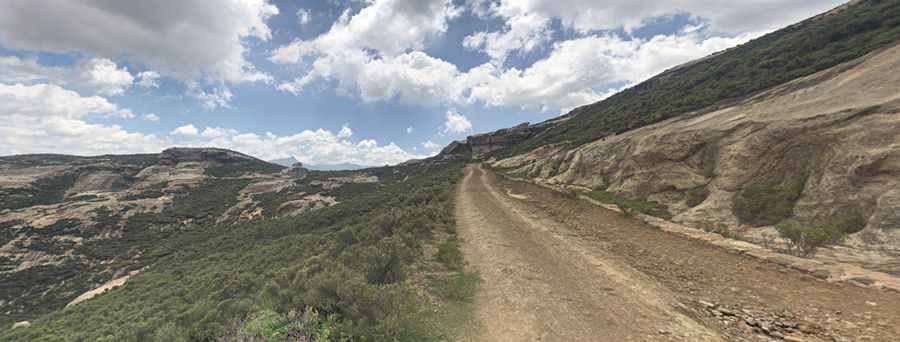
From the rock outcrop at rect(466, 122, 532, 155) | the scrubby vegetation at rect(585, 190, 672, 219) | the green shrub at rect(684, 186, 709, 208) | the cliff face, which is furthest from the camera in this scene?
the rock outcrop at rect(466, 122, 532, 155)

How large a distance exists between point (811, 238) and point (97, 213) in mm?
92776

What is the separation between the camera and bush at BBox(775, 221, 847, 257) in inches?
361

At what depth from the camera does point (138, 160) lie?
126438mm

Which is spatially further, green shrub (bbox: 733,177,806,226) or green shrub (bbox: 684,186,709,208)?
green shrub (bbox: 684,186,709,208)

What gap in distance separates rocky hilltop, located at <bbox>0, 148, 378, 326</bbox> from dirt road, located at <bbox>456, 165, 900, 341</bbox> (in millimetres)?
49997

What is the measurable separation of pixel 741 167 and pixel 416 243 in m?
17.0

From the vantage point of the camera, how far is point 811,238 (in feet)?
30.3

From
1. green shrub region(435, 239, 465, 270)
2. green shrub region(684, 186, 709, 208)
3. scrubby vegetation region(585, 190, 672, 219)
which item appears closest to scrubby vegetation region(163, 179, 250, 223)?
green shrub region(435, 239, 465, 270)

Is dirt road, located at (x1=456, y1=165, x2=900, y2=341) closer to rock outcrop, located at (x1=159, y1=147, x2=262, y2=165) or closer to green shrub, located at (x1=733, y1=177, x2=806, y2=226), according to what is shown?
green shrub, located at (x1=733, y1=177, x2=806, y2=226)

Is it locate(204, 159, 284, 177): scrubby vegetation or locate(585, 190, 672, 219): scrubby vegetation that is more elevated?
locate(204, 159, 284, 177): scrubby vegetation

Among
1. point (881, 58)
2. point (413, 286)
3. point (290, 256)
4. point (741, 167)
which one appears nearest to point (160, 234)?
point (290, 256)

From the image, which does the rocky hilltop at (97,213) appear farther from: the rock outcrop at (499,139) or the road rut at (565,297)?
the rock outcrop at (499,139)

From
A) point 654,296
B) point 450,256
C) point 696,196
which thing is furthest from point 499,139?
point 654,296

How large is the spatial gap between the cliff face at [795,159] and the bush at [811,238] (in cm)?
46
